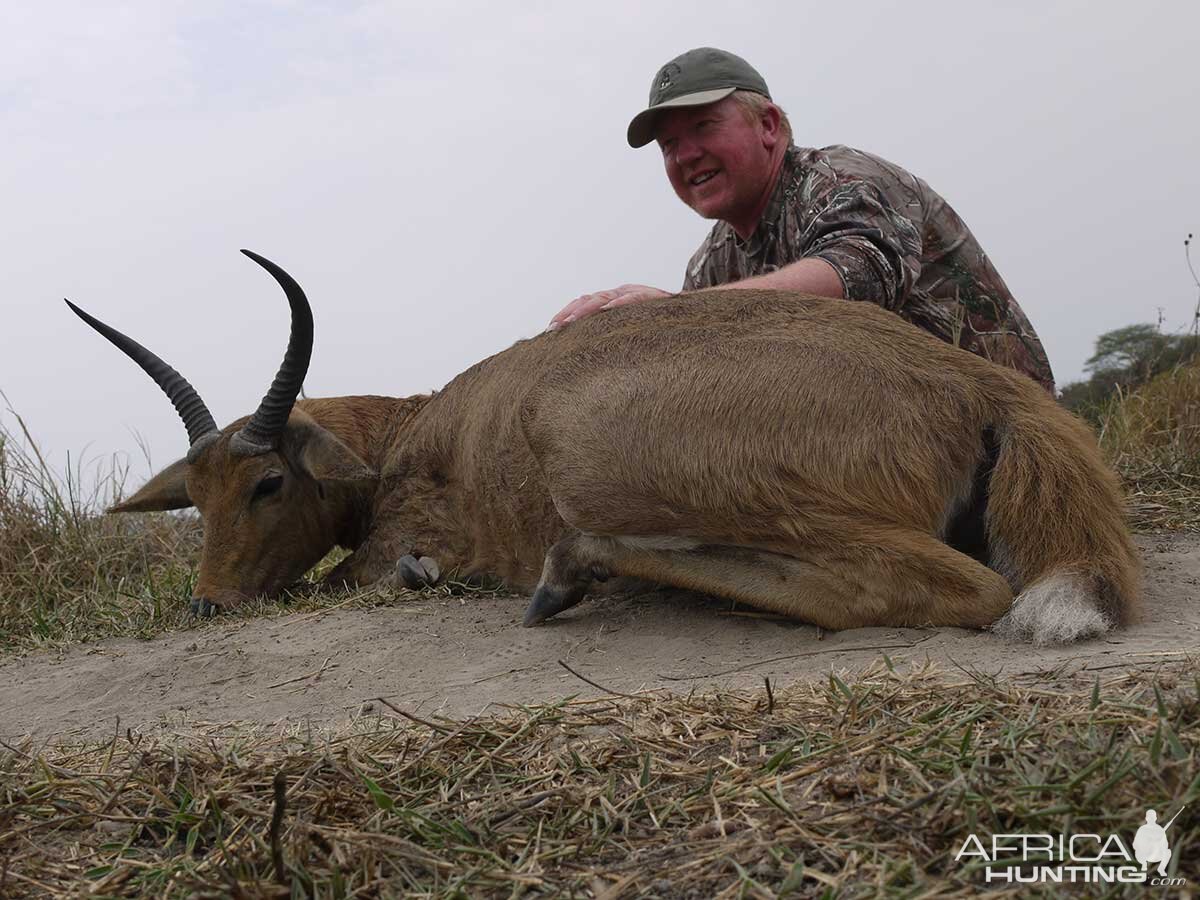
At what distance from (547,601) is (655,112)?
3121 millimetres

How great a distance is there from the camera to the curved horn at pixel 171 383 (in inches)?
230

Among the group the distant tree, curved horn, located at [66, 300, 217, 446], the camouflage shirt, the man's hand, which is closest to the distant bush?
the distant tree

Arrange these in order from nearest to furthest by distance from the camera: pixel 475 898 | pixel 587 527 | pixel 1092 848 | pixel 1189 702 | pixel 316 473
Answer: pixel 1092 848, pixel 475 898, pixel 1189 702, pixel 587 527, pixel 316 473

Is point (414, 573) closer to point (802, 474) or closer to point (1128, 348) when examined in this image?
point (802, 474)

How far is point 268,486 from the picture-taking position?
5648 mm

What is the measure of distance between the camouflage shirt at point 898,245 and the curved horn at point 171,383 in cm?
305

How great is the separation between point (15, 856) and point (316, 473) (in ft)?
11.2

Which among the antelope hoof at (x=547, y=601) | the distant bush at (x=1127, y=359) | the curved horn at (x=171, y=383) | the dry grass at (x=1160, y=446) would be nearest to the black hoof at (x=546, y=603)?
the antelope hoof at (x=547, y=601)

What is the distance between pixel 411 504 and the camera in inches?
223

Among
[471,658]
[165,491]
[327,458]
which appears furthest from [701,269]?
[471,658]

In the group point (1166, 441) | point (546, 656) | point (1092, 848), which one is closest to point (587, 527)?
point (546, 656)

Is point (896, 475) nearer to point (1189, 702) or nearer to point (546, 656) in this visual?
point (546, 656)

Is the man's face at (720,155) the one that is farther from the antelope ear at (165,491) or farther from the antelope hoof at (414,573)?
the antelope ear at (165,491)

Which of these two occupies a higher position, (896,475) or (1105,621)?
(896,475)
